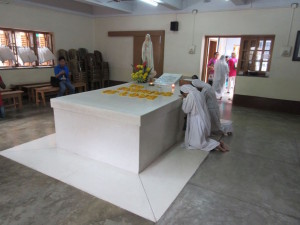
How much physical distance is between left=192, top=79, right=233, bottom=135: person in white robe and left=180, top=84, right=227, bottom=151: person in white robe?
18.6 inches

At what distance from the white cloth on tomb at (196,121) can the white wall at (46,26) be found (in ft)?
17.0

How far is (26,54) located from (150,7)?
156 inches

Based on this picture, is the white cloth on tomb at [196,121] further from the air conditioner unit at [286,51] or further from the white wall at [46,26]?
the white wall at [46,26]

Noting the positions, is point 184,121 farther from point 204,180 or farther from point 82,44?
point 82,44

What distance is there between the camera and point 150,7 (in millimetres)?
7191

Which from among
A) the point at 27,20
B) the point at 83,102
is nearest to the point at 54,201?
the point at 83,102

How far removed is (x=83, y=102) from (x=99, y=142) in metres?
0.58

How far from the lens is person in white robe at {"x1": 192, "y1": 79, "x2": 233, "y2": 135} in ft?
12.4

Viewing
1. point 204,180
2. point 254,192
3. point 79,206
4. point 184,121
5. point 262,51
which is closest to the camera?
point 79,206

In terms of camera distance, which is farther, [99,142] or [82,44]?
[82,44]

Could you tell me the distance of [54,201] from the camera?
7.17 feet

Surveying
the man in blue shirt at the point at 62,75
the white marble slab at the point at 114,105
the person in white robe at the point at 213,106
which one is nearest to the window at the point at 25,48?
the man in blue shirt at the point at 62,75

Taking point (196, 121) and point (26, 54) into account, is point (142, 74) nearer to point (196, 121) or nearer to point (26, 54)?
point (196, 121)

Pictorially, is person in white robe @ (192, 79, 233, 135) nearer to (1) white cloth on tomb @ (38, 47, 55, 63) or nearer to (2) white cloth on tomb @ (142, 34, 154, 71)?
(2) white cloth on tomb @ (142, 34, 154, 71)
